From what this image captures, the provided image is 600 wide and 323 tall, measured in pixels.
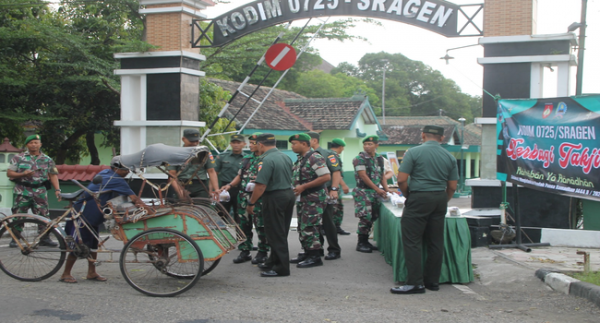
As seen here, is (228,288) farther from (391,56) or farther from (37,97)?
(391,56)

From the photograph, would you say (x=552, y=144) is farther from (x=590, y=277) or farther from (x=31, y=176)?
(x=31, y=176)

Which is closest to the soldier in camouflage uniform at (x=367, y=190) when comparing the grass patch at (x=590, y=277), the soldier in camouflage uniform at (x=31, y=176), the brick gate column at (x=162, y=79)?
the grass patch at (x=590, y=277)

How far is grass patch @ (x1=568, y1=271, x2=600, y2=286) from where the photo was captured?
610cm

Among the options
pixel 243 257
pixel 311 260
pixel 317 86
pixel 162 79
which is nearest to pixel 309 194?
pixel 311 260

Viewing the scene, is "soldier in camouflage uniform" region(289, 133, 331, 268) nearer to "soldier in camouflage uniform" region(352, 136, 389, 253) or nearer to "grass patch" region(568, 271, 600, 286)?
"soldier in camouflage uniform" region(352, 136, 389, 253)

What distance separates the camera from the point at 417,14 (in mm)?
10016

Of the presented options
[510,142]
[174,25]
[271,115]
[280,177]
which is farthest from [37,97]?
[271,115]

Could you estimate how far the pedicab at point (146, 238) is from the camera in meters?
6.03

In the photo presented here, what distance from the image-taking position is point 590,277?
630 cm

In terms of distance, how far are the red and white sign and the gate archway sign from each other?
2.13 ft

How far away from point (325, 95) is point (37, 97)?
34815 mm

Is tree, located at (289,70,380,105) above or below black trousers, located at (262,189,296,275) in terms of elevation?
above

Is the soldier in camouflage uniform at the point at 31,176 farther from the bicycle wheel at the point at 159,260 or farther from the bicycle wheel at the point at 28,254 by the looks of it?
the bicycle wheel at the point at 159,260

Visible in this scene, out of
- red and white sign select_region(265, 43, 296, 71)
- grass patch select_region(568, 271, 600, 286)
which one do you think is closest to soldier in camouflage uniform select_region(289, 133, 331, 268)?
grass patch select_region(568, 271, 600, 286)
